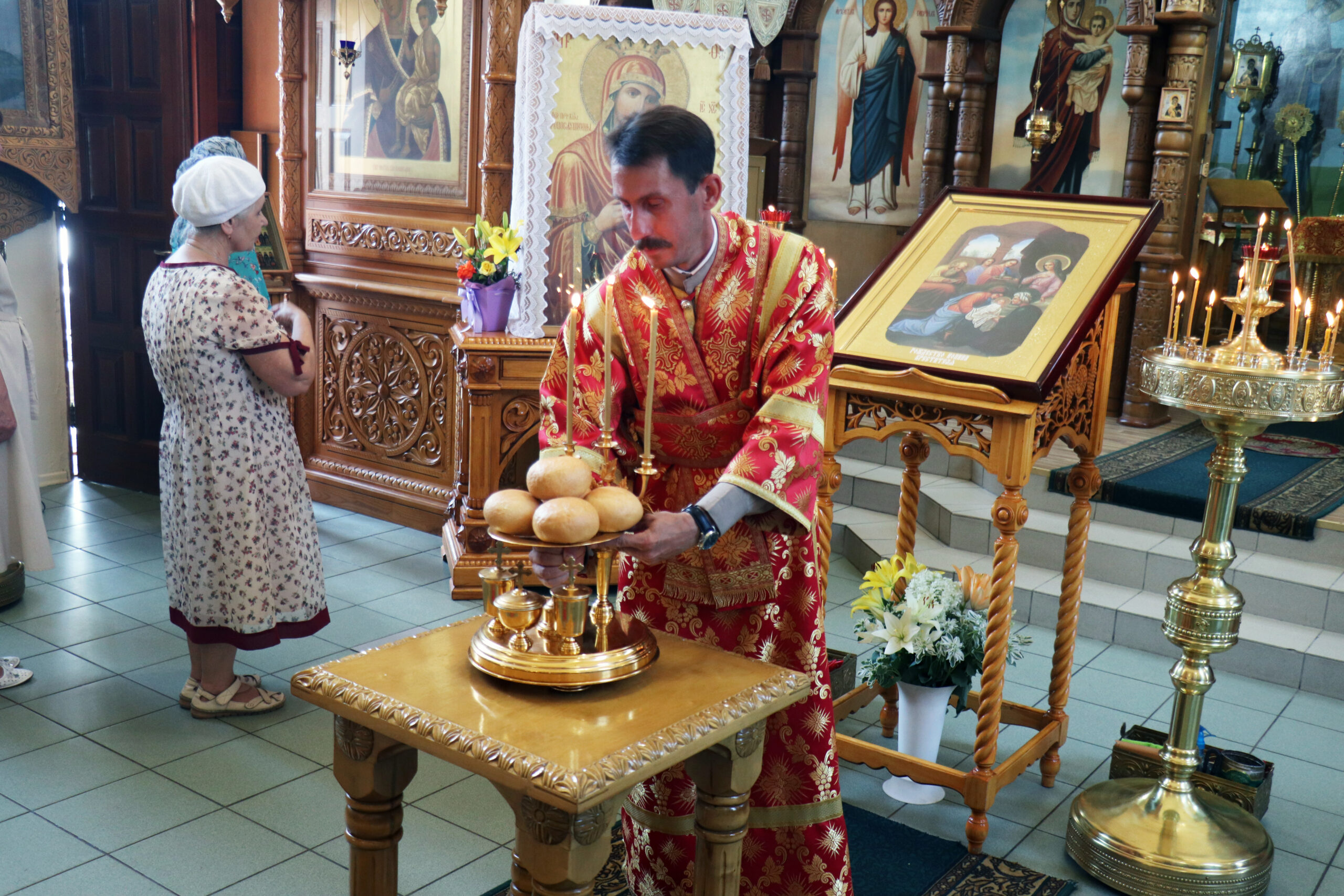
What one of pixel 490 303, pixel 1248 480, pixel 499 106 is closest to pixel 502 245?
pixel 490 303

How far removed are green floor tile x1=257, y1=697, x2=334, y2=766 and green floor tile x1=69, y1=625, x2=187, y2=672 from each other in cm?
76

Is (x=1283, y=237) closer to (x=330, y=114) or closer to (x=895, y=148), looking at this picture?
(x=895, y=148)

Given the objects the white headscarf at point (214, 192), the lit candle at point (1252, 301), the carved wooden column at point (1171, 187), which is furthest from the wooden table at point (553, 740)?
the carved wooden column at point (1171, 187)

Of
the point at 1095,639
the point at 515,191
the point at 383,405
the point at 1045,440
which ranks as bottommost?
the point at 1095,639

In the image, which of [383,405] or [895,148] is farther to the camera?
[895,148]

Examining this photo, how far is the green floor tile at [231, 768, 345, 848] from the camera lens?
315cm

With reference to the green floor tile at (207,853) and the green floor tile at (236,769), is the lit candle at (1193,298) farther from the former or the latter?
the green floor tile at (236,769)

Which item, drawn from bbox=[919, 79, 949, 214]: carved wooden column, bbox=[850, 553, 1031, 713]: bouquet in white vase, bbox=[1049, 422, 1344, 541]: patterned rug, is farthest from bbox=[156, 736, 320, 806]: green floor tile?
bbox=[919, 79, 949, 214]: carved wooden column

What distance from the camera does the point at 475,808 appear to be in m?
3.34

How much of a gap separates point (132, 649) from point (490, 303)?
1.95 metres

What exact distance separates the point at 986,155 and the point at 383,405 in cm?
449

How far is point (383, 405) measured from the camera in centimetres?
618

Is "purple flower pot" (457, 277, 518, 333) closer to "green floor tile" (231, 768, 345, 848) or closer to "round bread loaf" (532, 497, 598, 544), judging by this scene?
"green floor tile" (231, 768, 345, 848)

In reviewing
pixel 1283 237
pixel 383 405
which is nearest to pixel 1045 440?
pixel 383 405
